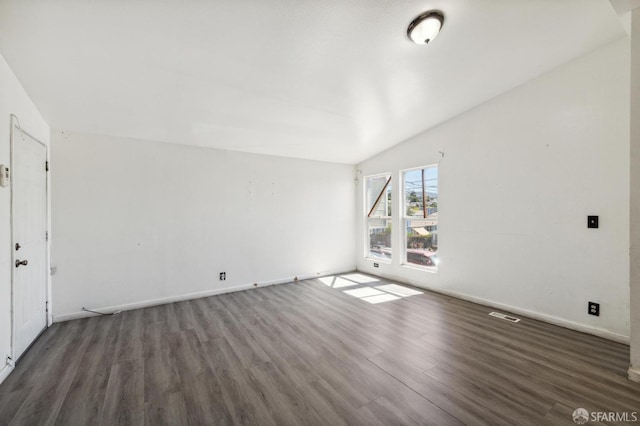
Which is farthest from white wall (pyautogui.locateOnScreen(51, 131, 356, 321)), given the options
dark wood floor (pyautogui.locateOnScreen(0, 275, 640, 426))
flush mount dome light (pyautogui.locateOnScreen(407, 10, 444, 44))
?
flush mount dome light (pyautogui.locateOnScreen(407, 10, 444, 44))

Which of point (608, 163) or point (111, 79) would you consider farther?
point (608, 163)

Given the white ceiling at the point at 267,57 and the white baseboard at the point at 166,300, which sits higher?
the white ceiling at the point at 267,57

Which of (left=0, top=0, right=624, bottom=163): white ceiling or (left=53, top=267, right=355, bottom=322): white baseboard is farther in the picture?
(left=53, top=267, right=355, bottom=322): white baseboard

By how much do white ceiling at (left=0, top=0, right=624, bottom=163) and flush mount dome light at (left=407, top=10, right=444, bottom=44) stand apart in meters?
0.07

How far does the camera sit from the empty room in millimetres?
1930

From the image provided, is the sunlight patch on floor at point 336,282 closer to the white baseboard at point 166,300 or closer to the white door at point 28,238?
the white baseboard at point 166,300

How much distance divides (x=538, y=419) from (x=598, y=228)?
2.25 m

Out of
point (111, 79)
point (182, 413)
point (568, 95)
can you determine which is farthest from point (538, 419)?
point (111, 79)

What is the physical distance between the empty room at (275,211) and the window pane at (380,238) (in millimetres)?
587

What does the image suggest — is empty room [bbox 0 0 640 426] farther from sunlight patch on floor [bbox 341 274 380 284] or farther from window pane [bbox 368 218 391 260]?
window pane [bbox 368 218 391 260]

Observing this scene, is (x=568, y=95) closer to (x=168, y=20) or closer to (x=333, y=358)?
(x=333, y=358)

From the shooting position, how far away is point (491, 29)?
2371mm

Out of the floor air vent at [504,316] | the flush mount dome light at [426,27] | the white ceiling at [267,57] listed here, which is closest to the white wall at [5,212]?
the white ceiling at [267,57]

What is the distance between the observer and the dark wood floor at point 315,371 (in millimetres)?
1754
